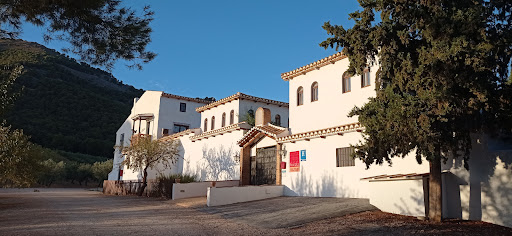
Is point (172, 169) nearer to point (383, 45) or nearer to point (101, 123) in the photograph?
point (383, 45)

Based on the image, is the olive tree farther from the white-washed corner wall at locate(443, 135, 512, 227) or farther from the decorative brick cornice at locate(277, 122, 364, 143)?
the white-washed corner wall at locate(443, 135, 512, 227)

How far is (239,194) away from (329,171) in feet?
14.0

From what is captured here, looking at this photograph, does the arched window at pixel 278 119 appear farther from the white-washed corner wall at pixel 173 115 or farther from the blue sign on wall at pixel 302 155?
the white-washed corner wall at pixel 173 115

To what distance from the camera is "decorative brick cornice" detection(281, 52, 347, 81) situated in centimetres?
1882

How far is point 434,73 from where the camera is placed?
29.7 ft

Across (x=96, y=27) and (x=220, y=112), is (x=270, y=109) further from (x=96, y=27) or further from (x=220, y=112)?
(x=96, y=27)

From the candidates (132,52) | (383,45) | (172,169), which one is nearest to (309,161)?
(383,45)

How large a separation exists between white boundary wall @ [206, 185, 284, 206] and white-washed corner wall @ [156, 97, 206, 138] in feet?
58.4

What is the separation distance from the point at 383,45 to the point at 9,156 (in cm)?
1427

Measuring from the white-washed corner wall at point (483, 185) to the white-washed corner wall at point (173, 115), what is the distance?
1054 inches

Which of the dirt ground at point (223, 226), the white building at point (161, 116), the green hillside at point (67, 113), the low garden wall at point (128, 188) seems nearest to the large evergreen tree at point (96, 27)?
the dirt ground at point (223, 226)

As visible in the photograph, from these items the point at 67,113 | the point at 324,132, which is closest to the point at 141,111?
the point at 324,132

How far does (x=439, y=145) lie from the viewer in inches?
366

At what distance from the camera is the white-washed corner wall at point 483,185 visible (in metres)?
9.59
